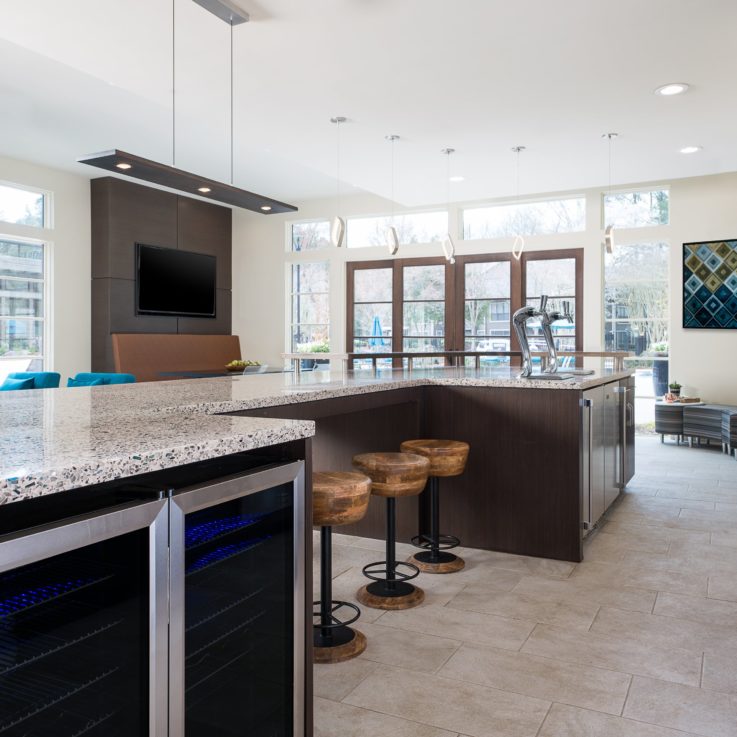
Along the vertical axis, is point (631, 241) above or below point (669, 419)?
above

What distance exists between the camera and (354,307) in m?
9.44

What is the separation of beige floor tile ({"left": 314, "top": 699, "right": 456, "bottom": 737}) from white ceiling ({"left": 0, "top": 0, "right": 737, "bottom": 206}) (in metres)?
3.27

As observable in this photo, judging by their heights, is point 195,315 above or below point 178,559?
above

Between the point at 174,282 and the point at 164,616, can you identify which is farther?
the point at 174,282

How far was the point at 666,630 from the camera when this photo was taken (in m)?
2.46

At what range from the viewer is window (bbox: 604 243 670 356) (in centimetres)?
786

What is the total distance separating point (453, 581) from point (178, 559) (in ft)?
6.70

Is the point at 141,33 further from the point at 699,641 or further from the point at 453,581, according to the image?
the point at 699,641

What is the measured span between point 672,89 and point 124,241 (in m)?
6.46

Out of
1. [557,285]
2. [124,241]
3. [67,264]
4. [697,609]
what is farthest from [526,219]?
[697,609]

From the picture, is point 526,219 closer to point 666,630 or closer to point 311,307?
point 311,307

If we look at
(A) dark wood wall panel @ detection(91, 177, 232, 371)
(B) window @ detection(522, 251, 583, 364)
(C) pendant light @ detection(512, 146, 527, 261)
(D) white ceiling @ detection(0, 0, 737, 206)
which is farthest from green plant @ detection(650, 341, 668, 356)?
(A) dark wood wall panel @ detection(91, 177, 232, 371)

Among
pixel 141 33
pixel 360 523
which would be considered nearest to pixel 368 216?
pixel 141 33

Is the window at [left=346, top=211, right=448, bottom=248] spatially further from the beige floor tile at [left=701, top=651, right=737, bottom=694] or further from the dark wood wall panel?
the beige floor tile at [left=701, top=651, right=737, bottom=694]
